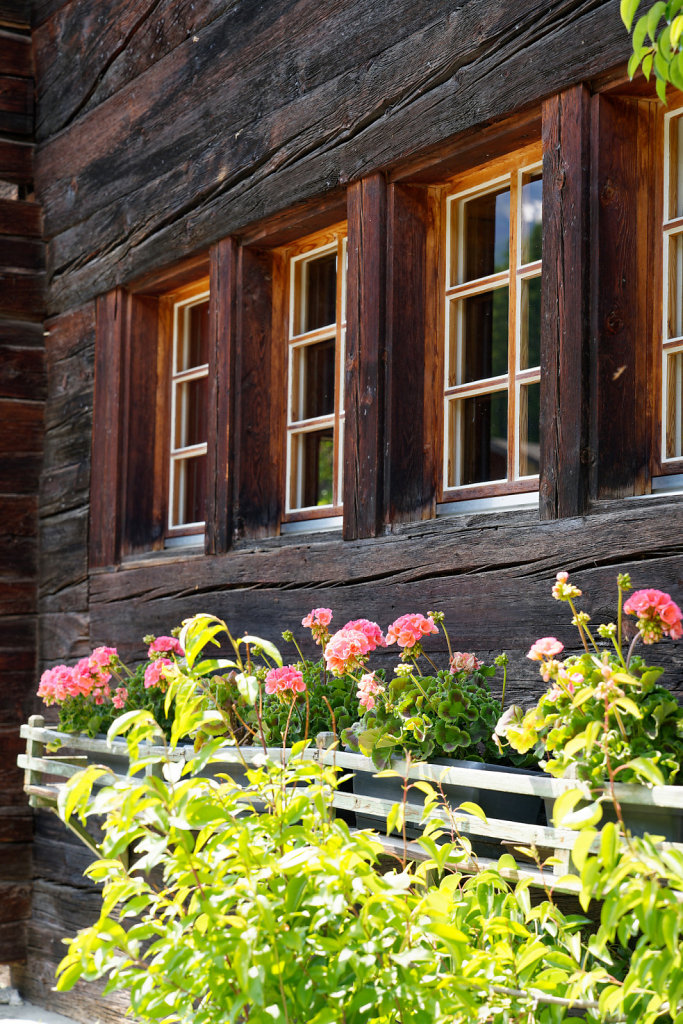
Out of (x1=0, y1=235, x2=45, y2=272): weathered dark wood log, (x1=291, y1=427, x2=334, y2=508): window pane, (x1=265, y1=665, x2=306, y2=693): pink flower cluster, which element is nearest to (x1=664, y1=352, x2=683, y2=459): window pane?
(x1=265, y1=665, x2=306, y2=693): pink flower cluster

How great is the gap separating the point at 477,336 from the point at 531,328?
262mm

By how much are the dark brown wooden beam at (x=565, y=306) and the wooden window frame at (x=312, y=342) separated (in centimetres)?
97

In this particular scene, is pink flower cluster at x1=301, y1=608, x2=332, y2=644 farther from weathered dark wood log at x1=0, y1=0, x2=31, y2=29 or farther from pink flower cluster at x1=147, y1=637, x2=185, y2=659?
weathered dark wood log at x1=0, y1=0, x2=31, y2=29

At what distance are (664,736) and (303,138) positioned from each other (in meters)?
2.53

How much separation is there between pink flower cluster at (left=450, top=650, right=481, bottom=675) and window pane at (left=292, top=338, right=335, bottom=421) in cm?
134

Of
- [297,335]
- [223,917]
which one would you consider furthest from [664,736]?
[297,335]

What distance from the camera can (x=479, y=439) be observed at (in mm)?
3602

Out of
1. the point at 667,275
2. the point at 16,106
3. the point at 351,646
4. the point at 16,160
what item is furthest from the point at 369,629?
the point at 16,106

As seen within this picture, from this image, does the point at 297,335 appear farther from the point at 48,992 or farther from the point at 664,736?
the point at 48,992

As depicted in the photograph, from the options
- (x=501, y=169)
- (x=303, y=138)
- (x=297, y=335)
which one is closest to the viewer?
(x=501, y=169)

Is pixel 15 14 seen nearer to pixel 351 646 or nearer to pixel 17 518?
pixel 17 518

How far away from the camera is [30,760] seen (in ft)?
14.7

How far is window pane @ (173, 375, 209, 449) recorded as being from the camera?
5055mm

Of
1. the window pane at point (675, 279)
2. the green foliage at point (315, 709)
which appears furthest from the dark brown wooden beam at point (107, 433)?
the window pane at point (675, 279)
